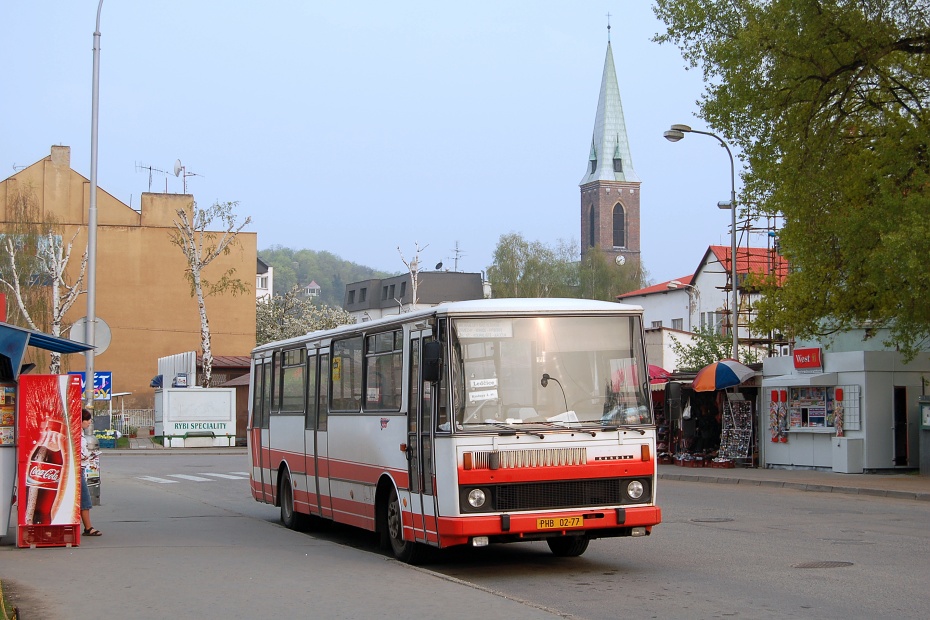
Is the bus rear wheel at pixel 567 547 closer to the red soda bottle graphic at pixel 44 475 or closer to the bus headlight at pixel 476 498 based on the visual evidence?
the bus headlight at pixel 476 498

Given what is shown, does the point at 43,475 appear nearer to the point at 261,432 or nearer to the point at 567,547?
the point at 261,432

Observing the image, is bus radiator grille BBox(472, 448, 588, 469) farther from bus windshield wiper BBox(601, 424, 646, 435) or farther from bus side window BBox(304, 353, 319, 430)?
bus side window BBox(304, 353, 319, 430)

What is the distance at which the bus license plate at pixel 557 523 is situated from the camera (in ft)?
36.4

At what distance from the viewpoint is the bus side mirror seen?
11117 millimetres

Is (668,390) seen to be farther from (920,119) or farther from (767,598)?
(920,119)

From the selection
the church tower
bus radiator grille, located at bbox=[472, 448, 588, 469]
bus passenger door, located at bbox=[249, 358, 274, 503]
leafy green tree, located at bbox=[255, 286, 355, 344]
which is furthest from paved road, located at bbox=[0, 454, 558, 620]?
the church tower

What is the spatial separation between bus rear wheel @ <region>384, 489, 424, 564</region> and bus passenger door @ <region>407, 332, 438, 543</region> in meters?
0.37

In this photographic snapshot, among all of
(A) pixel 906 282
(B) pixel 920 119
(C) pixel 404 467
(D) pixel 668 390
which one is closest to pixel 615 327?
(D) pixel 668 390

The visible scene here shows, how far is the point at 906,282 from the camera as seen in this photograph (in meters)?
24.7

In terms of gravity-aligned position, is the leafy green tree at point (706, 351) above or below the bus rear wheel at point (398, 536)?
above

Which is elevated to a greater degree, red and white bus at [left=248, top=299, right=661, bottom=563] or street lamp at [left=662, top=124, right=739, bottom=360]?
street lamp at [left=662, top=124, right=739, bottom=360]

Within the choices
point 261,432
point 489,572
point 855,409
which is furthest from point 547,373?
point 855,409

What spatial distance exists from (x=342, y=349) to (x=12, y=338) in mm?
3820

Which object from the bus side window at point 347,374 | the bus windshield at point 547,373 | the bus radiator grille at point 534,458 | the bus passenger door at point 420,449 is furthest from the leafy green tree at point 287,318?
the bus radiator grille at point 534,458
